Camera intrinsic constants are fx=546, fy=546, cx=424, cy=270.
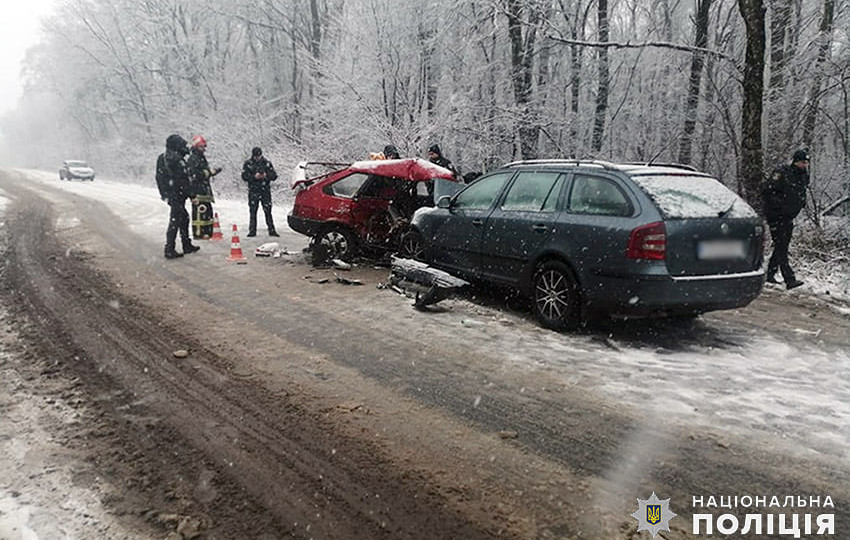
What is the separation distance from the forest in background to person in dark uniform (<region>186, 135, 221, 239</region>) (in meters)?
7.26

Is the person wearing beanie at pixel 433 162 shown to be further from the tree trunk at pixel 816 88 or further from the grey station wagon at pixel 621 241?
the tree trunk at pixel 816 88

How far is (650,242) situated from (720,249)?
736mm

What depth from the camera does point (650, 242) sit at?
15.6 feet

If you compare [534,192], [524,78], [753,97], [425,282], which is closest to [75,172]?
[524,78]

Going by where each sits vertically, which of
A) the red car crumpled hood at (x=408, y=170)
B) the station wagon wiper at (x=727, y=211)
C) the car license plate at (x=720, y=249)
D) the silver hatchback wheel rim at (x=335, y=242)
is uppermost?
the red car crumpled hood at (x=408, y=170)

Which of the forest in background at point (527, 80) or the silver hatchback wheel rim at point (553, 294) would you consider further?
the forest in background at point (527, 80)

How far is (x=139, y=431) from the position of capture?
3.40 metres

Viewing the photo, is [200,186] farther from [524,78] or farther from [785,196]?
[524,78]

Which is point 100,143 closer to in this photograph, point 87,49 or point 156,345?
point 87,49

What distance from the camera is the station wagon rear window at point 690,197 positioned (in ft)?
16.1

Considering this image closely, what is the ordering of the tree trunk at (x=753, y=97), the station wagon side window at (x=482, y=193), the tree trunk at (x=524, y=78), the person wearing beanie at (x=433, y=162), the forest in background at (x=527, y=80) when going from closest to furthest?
the station wagon side window at (x=482, y=193) < the person wearing beanie at (x=433, y=162) < the tree trunk at (x=753, y=97) < the forest in background at (x=527, y=80) < the tree trunk at (x=524, y=78)

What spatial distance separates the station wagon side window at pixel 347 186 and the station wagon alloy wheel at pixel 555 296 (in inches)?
150

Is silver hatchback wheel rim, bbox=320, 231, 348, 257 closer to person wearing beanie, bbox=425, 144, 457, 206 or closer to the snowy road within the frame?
the snowy road

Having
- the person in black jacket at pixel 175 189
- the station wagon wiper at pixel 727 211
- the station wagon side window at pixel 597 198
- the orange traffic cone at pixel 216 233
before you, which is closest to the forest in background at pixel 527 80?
the station wagon wiper at pixel 727 211
